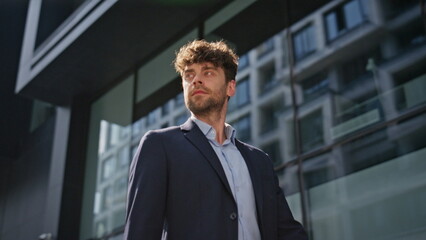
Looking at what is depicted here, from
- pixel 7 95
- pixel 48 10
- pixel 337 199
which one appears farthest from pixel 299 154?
pixel 7 95

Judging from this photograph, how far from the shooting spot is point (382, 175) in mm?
6559

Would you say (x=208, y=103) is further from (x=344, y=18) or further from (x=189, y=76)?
(x=344, y=18)

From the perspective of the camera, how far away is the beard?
121 inches

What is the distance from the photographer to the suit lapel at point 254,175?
2.93 metres

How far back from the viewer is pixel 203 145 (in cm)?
297

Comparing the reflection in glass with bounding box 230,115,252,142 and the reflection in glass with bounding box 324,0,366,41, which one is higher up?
the reflection in glass with bounding box 324,0,366,41

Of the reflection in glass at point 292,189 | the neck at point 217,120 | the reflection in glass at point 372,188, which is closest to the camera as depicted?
the neck at point 217,120

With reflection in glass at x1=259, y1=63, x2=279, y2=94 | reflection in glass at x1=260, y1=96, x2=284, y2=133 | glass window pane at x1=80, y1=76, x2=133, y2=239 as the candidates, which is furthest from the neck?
glass window pane at x1=80, y1=76, x2=133, y2=239

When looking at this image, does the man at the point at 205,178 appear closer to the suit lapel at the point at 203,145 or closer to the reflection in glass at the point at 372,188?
the suit lapel at the point at 203,145

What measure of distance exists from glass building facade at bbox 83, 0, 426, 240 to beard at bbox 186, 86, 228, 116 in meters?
3.76

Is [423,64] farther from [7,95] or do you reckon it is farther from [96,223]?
[7,95]

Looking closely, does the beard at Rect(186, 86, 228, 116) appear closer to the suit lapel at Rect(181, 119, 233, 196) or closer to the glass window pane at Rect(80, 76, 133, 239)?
the suit lapel at Rect(181, 119, 233, 196)

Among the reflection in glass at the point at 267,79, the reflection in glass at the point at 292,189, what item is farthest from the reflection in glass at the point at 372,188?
the reflection in glass at the point at 267,79

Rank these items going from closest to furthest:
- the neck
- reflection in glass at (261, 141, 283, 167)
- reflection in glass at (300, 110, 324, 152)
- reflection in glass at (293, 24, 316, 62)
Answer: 1. the neck
2. reflection in glass at (300, 110, 324, 152)
3. reflection in glass at (261, 141, 283, 167)
4. reflection in glass at (293, 24, 316, 62)
